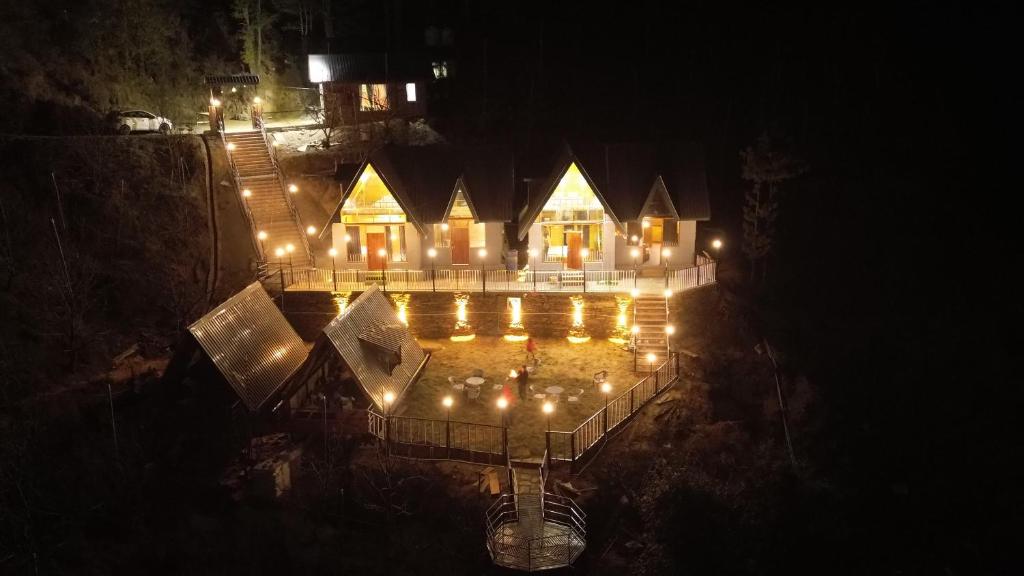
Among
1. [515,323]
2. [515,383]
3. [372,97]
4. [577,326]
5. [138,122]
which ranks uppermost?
[372,97]

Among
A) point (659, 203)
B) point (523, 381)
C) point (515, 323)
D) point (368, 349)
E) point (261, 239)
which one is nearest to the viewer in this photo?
point (368, 349)

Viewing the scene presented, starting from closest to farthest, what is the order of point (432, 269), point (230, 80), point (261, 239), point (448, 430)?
point (448, 430), point (432, 269), point (261, 239), point (230, 80)

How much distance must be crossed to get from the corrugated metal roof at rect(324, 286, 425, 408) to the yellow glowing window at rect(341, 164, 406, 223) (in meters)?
5.65

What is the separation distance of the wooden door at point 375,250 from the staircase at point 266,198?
2.89 m

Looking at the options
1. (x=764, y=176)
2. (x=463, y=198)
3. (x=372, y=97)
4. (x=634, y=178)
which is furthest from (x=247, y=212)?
(x=764, y=176)

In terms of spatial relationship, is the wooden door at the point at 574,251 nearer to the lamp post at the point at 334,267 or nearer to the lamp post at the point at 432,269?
the lamp post at the point at 432,269

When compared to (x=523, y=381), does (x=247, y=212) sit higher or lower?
higher

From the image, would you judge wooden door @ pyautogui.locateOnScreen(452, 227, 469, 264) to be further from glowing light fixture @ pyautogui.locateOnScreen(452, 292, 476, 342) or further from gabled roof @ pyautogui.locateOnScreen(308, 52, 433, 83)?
gabled roof @ pyautogui.locateOnScreen(308, 52, 433, 83)

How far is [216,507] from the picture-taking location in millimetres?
19188

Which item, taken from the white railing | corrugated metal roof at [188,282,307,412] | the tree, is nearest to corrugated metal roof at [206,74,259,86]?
the white railing

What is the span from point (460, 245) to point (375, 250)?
142 inches

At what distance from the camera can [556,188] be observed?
94.0 feet

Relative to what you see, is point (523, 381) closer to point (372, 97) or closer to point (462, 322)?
point (462, 322)

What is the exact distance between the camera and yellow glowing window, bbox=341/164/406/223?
2938cm
